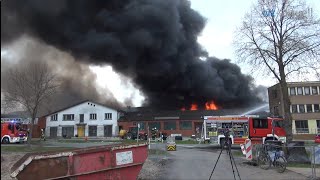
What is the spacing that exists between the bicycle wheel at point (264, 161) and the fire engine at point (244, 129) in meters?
7.77

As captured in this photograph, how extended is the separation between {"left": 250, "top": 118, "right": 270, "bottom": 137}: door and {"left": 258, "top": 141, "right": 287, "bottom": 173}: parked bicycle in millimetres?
8471

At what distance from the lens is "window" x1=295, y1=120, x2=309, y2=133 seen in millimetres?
48344

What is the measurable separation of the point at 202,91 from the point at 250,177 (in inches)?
1745

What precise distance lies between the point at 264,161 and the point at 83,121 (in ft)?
150

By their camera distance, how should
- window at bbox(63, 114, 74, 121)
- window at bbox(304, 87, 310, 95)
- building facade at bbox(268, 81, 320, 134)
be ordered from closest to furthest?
building facade at bbox(268, 81, 320, 134) → window at bbox(304, 87, 310, 95) → window at bbox(63, 114, 74, 121)

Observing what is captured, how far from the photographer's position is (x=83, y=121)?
5641 cm

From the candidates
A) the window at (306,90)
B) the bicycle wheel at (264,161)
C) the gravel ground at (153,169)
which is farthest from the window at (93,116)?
the bicycle wheel at (264,161)

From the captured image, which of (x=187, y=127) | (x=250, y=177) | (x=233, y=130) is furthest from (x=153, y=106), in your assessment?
(x=250, y=177)

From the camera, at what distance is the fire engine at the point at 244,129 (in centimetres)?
2281

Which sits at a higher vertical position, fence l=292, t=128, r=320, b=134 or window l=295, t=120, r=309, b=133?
window l=295, t=120, r=309, b=133

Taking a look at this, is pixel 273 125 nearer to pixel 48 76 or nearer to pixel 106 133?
pixel 48 76

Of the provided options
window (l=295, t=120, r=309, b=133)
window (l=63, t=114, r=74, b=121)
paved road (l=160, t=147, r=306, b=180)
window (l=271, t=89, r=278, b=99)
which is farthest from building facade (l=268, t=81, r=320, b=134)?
paved road (l=160, t=147, r=306, b=180)

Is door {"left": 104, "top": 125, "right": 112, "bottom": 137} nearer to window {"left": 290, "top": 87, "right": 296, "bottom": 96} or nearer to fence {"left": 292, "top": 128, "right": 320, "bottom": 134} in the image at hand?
fence {"left": 292, "top": 128, "right": 320, "bottom": 134}

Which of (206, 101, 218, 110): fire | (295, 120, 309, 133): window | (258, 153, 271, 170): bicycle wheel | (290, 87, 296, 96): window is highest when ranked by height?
(290, 87, 296, 96): window
